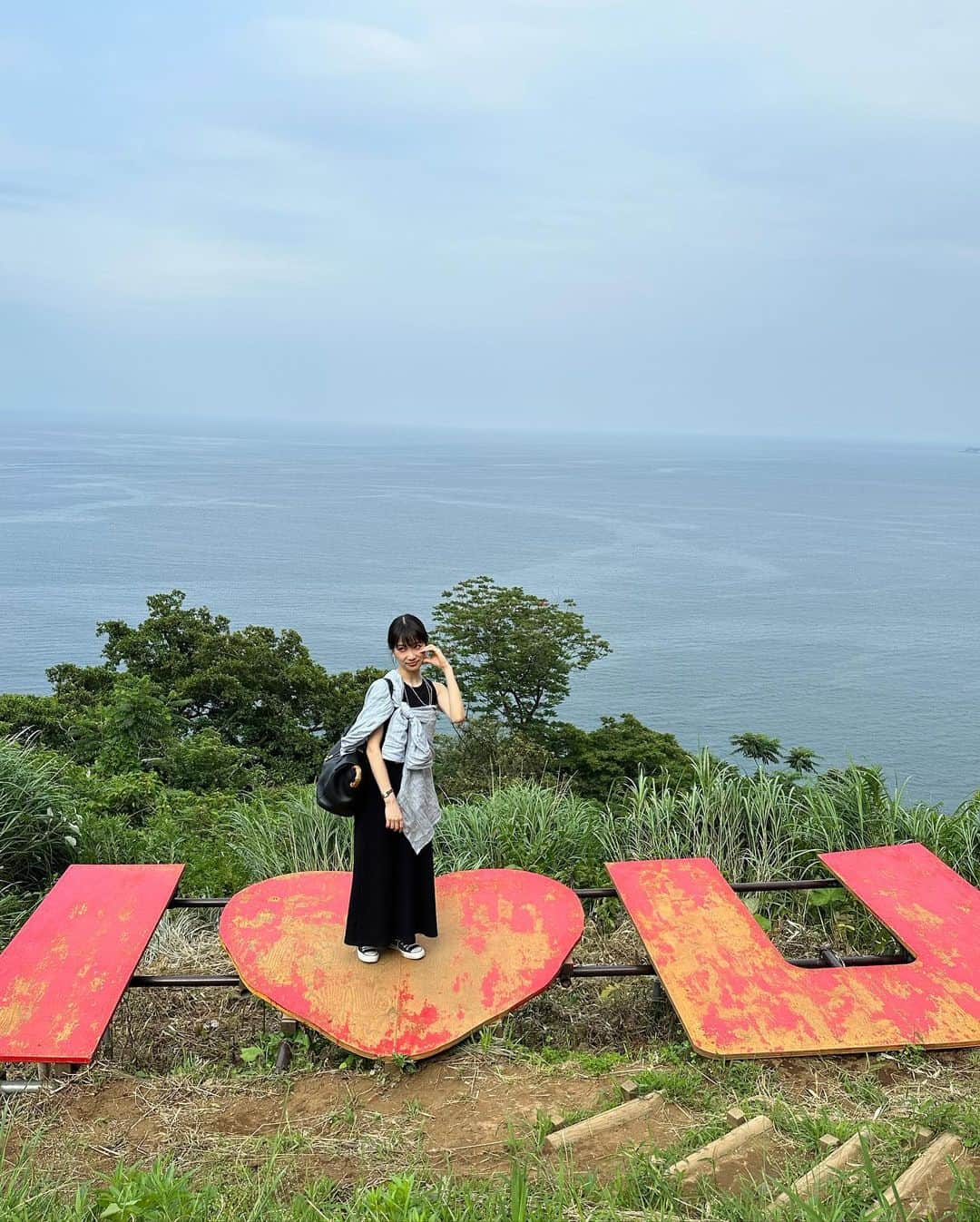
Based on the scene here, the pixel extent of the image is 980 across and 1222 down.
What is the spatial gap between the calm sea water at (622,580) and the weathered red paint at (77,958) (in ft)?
18.9

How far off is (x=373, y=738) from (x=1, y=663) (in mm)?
42809

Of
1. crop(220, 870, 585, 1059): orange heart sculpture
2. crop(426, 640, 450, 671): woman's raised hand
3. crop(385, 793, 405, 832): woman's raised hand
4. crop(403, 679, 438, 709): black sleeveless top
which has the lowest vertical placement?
crop(220, 870, 585, 1059): orange heart sculpture

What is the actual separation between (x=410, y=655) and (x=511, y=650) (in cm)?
1992

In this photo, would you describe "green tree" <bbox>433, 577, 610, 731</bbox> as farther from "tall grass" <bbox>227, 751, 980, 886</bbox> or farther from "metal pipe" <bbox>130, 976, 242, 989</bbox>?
"metal pipe" <bbox>130, 976, 242, 989</bbox>

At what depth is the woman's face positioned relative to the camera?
4.09 meters

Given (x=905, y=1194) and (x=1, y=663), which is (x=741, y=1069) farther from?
(x=1, y=663)

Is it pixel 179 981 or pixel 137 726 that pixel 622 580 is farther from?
pixel 179 981

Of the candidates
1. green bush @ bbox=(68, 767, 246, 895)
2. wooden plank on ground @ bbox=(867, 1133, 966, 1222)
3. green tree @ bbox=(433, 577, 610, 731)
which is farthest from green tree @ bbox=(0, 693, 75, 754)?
wooden plank on ground @ bbox=(867, 1133, 966, 1222)

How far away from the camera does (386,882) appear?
4.16m

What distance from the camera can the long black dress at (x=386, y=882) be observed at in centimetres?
414

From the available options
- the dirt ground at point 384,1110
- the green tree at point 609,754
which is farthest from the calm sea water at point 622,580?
the green tree at point 609,754

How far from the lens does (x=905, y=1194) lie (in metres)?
2.67

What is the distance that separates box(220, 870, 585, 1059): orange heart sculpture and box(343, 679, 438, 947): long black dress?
0.11 metres

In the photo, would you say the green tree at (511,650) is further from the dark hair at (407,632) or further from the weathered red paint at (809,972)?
the dark hair at (407,632)
